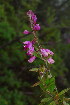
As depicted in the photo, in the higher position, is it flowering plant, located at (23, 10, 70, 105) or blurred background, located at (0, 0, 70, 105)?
blurred background, located at (0, 0, 70, 105)

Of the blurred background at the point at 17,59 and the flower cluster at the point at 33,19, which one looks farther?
the blurred background at the point at 17,59

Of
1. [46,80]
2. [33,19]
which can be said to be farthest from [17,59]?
[46,80]

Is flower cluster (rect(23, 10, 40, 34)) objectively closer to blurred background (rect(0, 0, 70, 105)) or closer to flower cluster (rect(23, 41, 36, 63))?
flower cluster (rect(23, 41, 36, 63))

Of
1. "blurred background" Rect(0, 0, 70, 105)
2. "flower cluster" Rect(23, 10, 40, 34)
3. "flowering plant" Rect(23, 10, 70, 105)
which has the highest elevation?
"blurred background" Rect(0, 0, 70, 105)

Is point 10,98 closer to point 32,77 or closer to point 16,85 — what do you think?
point 16,85

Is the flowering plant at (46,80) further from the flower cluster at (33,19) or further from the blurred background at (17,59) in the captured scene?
the blurred background at (17,59)

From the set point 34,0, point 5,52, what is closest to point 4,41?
point 5,52

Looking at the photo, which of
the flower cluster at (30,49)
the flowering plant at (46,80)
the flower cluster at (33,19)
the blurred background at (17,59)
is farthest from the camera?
the blurred background at (17,59)

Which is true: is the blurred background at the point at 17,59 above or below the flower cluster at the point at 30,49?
above

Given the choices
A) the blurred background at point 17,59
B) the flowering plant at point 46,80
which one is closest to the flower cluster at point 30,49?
the flowering plant at point 46,80

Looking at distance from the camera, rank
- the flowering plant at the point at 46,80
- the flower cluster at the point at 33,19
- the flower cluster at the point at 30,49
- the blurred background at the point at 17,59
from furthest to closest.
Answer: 1. the blurred background at the point at 17,59
2. the flower cluster at the point at 33,19
3. the flower cluster at the point at 30,49
4. the flowering plant at the point at 46,80

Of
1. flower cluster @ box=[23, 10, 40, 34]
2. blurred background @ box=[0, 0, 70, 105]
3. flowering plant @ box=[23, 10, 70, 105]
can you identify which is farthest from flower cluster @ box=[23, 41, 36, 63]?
blurred background @ box=[0, 0, 70, 105]
